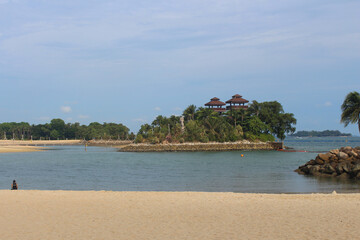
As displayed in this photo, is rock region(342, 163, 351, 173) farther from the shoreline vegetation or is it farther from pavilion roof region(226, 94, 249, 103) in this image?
pavilion roof region(226, 94, 249, 103)

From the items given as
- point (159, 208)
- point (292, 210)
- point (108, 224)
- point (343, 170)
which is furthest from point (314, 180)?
point (108, 224)

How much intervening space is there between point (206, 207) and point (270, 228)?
450 cm

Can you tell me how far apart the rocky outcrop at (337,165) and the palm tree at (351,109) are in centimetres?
716

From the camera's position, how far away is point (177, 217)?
13969 millimetres

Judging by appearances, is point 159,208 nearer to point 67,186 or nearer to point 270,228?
point 270,228

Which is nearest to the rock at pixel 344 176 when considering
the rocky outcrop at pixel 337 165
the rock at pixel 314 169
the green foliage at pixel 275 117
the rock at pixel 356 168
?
the rocky outcrop at pixel 337 165

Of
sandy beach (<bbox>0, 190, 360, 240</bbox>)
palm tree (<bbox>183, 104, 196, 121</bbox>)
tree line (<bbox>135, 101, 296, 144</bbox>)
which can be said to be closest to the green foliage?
tree line (<bbox>135, 101, 296, 144</bbox>)

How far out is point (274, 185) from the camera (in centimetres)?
2897

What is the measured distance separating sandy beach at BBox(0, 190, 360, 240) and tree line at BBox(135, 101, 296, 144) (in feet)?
297

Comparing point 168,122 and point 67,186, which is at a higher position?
point 168,122

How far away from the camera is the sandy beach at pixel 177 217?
1134 centimetres

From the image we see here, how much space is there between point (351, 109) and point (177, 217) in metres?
37.5

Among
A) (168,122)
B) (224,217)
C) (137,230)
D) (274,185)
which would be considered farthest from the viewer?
(168,122)

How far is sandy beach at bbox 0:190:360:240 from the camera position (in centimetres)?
1134
